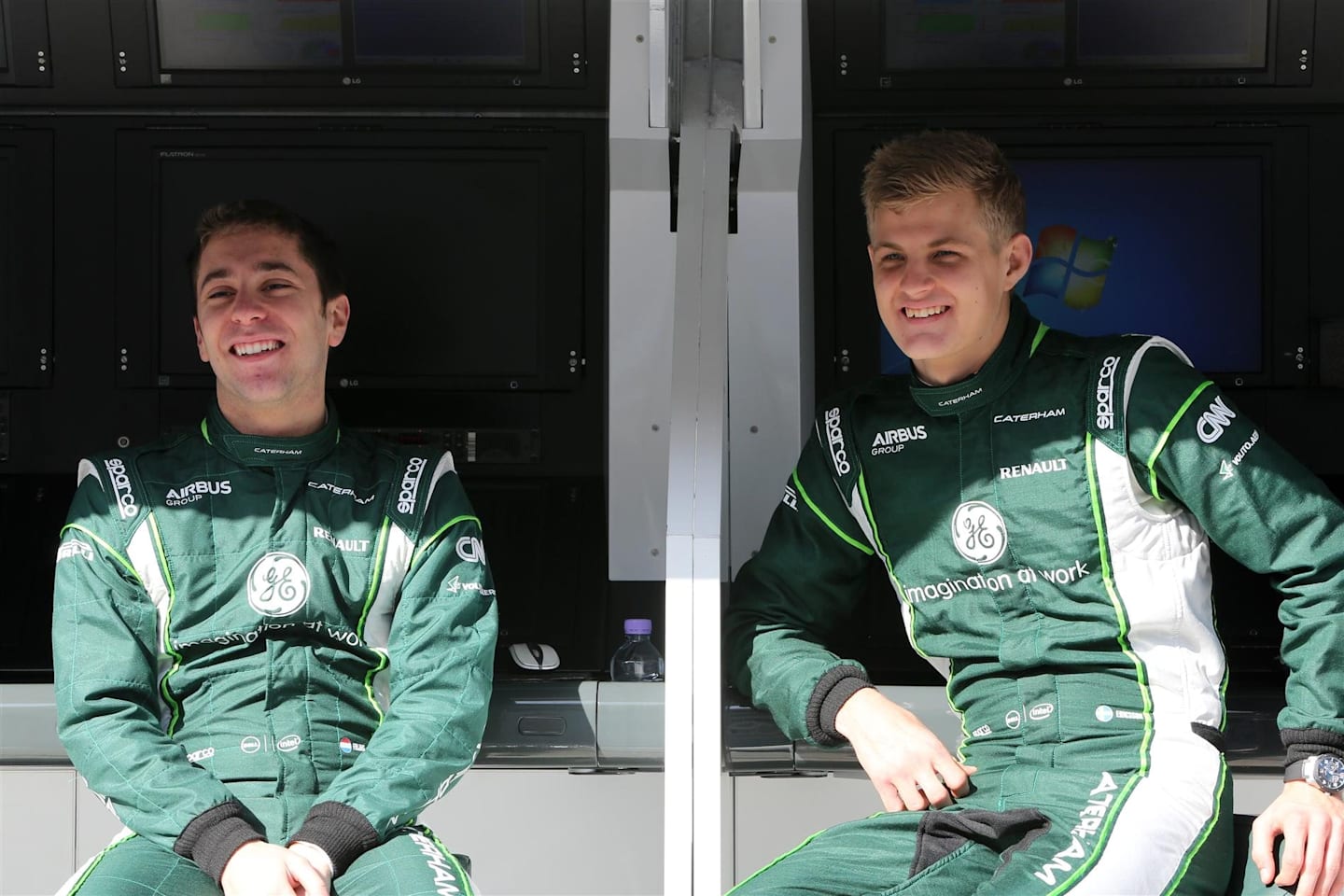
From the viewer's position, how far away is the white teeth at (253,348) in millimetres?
2881

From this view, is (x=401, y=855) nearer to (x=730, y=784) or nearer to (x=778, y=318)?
(x=730, y=784)

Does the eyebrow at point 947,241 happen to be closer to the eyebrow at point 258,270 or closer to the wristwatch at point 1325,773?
the wristwatch at point 1325,773

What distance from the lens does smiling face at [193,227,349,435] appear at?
2877 mm

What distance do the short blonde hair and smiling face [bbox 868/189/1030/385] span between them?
0.05ft

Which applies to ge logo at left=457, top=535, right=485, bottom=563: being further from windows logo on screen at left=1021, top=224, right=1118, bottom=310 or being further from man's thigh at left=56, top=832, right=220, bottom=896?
windows logo on screen at left=1021, top=224, right=1118, bottom=310

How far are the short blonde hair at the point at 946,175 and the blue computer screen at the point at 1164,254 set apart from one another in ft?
3.85

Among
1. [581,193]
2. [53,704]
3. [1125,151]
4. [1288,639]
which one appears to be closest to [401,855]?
[53,704]

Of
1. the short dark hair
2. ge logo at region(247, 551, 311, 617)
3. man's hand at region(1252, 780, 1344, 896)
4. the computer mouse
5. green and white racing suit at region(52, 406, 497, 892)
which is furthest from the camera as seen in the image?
the computer mouse

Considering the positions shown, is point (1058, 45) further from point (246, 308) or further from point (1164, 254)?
point (246, 308)

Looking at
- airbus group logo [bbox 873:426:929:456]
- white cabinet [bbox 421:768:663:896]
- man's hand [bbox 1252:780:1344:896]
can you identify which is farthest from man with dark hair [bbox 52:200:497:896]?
man's hand [bbox 1252:780:1344:896]

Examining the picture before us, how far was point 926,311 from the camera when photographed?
2.72m

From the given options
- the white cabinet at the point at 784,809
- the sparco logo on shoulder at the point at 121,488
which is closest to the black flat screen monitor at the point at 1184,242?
the white cabinet at the point at 784,809

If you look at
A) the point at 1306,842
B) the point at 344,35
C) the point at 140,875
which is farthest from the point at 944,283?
the point at 344,35

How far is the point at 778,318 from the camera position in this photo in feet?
11.4
